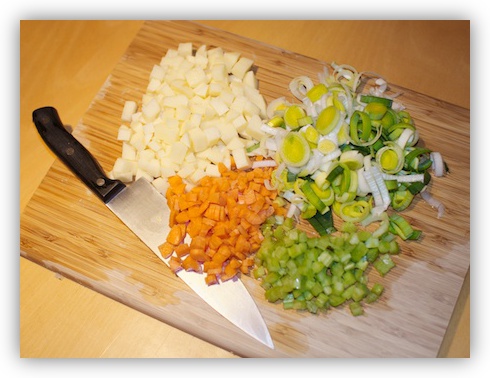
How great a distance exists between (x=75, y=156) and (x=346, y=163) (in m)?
1.23

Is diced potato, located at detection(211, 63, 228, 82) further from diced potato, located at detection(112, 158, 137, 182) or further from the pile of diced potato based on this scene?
diced potato, located at detection(112, 158, 137, 182)

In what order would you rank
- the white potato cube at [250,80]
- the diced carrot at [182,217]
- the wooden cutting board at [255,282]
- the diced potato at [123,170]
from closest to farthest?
1. the wooden cutting board at [255,282]
2. the diced carrot at [182,217]
3. the diced potato at [123,170]
4. the white potato cube at [250,80]

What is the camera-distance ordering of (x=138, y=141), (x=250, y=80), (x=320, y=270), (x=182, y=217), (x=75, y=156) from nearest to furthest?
(x=320, y=270) < (x=182, y=217) < (x=75, y=156) < (x=138, y=141) < (x=250, y=80)

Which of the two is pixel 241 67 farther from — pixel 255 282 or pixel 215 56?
pixel 255 282

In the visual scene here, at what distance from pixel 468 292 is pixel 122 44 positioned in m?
2.27

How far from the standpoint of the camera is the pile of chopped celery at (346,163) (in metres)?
2.38

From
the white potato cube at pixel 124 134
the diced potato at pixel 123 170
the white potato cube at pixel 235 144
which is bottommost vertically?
the diced potato at pixel 123 170

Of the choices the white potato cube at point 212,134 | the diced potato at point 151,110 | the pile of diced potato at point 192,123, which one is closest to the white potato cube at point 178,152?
the pile of diced potato at point 192,123

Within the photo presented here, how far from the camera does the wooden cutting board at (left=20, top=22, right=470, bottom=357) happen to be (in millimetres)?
2234

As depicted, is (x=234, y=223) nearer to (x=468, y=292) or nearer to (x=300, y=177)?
(x=300, y=177)

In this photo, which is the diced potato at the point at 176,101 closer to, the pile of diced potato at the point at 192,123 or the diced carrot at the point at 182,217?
the pile of diced potato at the point at 192,123

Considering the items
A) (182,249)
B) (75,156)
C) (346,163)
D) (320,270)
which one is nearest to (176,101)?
(75,156)

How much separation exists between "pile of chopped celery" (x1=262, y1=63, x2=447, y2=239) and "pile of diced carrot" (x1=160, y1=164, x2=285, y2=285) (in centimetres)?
15

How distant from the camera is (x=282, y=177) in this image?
243 centimetres
